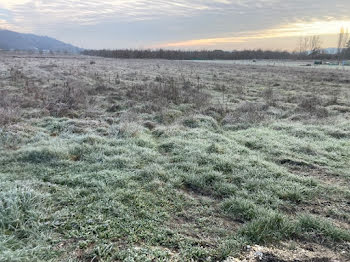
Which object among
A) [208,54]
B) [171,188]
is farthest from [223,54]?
[171,188]

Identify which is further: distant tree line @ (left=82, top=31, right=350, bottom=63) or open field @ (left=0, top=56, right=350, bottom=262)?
distant tree line @ (left=82, top=31, right=350, bottom=63)

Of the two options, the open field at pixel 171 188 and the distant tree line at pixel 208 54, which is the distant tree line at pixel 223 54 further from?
the open field at pixel 171 188

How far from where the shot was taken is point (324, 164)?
5.73 metres

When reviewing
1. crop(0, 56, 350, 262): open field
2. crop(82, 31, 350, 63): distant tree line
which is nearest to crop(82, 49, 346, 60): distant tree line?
crop(82, 31, 350, 63): distant tree line

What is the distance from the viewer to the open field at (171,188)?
307 centimetres

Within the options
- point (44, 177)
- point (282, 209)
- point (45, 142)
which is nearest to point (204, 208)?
point (282, 209)

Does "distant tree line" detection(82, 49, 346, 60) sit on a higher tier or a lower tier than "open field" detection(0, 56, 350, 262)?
higher

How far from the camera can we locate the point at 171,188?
14.8 ft

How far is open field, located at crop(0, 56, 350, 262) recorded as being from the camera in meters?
3.07

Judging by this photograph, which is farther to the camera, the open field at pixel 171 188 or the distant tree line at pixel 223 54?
the distant tree line at pixel 223 54

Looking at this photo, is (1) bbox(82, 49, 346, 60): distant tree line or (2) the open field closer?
(2) the open field

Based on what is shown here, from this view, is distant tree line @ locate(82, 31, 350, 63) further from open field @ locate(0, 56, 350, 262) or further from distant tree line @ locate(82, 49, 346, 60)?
open field @ locate(0, 56, 350, 262)

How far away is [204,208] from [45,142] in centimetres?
427

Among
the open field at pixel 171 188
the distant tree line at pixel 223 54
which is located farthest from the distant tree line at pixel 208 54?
the open field at pixel 171 188
